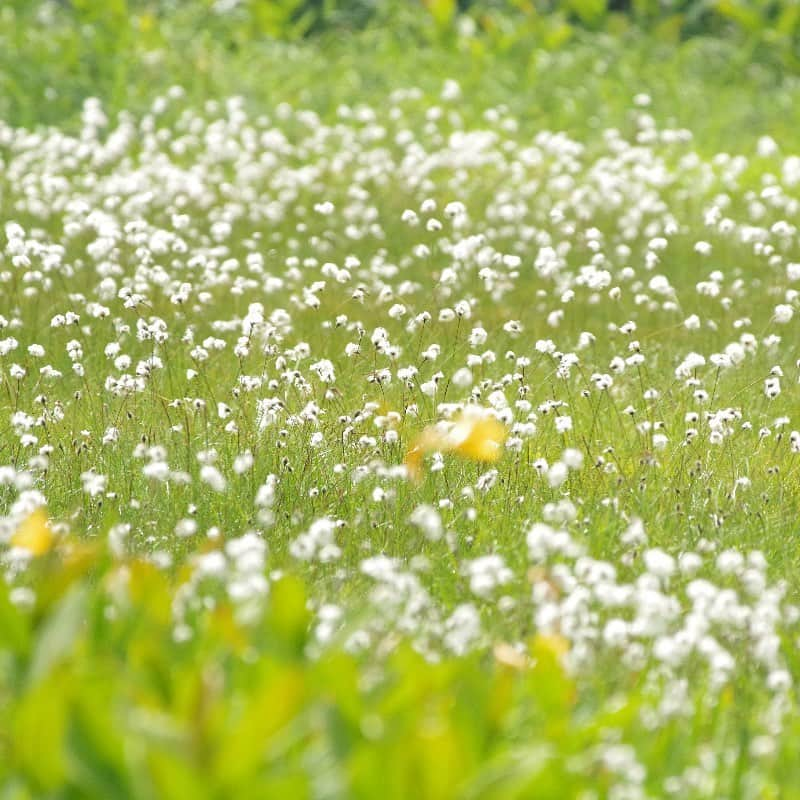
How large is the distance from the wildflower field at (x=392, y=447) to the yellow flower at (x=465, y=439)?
0.03 m

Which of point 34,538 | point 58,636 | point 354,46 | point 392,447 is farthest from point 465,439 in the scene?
point 354,46

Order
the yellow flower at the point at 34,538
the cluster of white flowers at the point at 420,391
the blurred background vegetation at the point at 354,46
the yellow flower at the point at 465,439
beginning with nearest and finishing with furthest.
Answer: the yellow flower at the point at 34,538 < the cluster of white flowers at the point at 420,391 < the yellow flower at the point at 465,439 < the blurred background vegetation at the point at 354,46

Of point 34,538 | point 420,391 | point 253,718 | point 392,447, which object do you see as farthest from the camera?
point 420,391

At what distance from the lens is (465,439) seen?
459cm

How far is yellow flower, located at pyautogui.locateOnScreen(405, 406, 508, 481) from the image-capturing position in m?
4.64

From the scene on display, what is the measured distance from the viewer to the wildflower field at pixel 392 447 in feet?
8.04

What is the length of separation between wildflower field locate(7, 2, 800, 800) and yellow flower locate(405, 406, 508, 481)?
25 millimetres

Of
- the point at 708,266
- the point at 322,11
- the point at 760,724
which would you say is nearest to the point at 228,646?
the point at 760,724

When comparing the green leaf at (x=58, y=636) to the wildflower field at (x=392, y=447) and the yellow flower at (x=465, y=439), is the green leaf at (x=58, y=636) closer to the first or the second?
the wildflower field at (x=392, y=447)

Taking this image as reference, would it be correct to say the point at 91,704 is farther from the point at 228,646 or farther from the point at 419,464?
the point at 419,464

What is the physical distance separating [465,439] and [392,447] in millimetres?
587

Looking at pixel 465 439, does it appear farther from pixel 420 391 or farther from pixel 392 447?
pixel 420 391

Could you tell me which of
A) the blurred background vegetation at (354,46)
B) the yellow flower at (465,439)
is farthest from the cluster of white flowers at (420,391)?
the blurred background vegetation at (354,46)

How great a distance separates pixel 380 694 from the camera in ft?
8.66
